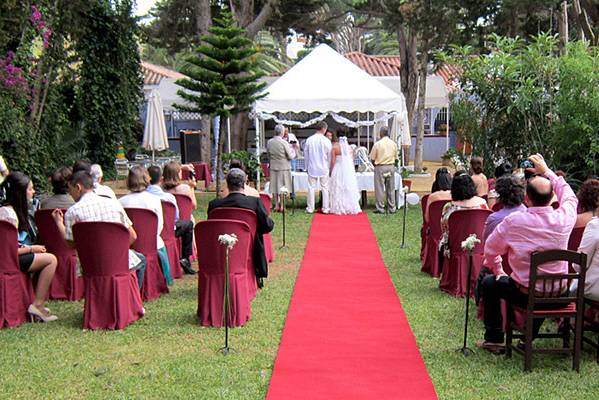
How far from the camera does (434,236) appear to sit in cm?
816

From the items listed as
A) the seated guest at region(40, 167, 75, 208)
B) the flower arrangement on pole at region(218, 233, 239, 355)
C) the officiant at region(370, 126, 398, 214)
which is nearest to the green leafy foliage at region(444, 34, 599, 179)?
the officiant at region(370, 126, 398, 214)

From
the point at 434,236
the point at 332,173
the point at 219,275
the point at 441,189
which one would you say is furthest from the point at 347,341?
the point at 332,173

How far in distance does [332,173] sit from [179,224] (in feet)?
19.2

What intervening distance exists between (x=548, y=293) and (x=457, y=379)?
2.86 ft

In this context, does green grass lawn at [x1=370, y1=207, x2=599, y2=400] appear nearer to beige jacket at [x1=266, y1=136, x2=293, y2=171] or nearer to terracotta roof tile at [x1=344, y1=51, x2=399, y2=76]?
beige jacket at [x1=266, y1=136, x2=293, y2=171]

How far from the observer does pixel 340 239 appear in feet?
35.8

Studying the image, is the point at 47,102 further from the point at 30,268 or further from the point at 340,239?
the point at 30,268

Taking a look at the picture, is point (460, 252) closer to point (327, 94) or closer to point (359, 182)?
point (359, 182)

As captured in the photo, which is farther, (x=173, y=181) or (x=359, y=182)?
(x=359, y=182)

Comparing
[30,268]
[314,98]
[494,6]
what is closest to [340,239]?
[314,98]

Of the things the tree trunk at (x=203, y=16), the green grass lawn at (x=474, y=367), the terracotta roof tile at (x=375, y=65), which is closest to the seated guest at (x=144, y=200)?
the green grass lawn at (x=474, y=367)

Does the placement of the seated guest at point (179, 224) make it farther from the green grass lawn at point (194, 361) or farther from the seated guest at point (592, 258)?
the seated guest at point (592, 258)

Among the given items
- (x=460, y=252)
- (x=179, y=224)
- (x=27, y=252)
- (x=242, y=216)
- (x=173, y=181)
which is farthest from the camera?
(x=173, y=181)

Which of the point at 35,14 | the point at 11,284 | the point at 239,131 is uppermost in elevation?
the point at 35,14
